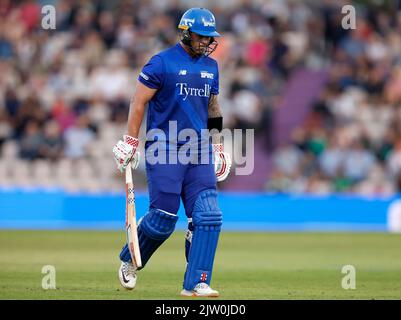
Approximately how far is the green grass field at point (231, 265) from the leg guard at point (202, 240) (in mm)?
250

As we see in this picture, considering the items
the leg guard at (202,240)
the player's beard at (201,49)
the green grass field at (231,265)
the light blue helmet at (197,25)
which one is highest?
the light blue helmet at (197,25)

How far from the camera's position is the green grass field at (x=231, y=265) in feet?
30.0

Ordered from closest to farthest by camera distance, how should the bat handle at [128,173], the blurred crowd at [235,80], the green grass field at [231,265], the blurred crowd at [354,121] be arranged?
1. the bat handle at [128,173]
2. the green grass field at [231,265]
3. the blurred crowd at [354,121]
4. the blurred crowd at [235,80]

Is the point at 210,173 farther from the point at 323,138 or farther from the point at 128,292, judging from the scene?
the point at 323,138

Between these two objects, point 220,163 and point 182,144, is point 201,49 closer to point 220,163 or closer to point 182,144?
point 182,144

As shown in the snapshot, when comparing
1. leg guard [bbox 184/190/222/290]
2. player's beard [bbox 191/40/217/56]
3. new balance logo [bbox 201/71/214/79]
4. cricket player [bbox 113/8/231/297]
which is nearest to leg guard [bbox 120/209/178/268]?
cricket player [bbox 113/8/231/297]

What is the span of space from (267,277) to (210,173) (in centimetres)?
225

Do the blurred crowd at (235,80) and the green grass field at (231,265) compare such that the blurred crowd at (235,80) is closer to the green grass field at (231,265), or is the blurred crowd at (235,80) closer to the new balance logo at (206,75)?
the green grass field at (231,265)

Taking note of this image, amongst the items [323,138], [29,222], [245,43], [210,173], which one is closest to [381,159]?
[323,138]

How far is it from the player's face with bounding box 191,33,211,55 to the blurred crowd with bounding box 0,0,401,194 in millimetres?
11413

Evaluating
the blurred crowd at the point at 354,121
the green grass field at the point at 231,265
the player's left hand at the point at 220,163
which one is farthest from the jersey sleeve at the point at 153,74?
the blurred crowd at the point at 354,121

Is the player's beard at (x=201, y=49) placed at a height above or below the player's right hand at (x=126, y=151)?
above

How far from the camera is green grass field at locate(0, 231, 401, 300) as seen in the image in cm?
915

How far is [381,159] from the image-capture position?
66.4ft
